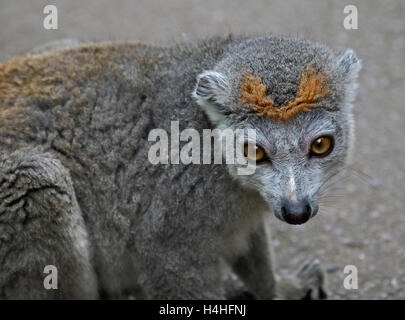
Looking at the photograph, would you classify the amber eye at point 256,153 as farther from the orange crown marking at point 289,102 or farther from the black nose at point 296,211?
the black nose at point 296,211

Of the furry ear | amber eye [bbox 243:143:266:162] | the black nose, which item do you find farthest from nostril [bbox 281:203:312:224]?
the furry ear

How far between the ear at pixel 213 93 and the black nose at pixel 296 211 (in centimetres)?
118

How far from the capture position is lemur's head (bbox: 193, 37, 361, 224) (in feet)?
20.3

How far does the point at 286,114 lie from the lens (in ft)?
20.3

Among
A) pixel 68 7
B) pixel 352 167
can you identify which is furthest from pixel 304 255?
pixel 68 7

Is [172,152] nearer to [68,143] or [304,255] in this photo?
[68,143]

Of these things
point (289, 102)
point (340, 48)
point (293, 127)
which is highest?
point (340, 48)

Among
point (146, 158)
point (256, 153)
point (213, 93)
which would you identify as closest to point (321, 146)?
point (256, 153)

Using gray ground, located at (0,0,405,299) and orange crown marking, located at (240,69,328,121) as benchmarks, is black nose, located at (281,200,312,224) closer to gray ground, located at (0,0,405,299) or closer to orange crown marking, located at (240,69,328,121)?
orange crown marking, located at (240,69,328,121)

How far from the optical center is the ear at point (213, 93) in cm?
646

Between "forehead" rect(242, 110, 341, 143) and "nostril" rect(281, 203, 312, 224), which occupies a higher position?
"forehead" rect(242, 110, 341, 143)

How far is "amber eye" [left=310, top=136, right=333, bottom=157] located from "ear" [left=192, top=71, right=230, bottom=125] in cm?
98

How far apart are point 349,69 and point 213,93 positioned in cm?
148

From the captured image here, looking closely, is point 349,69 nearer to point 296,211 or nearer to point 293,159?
point 293,159
